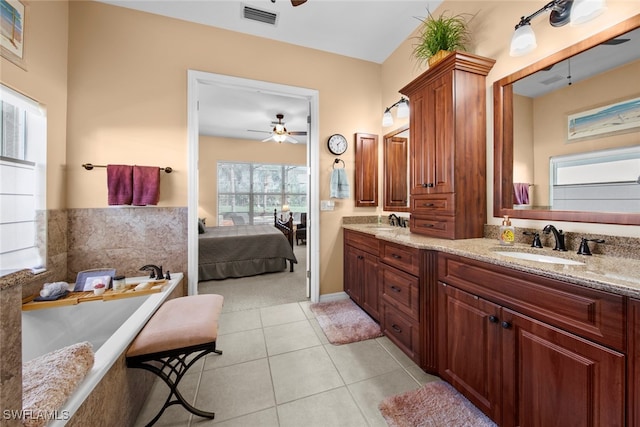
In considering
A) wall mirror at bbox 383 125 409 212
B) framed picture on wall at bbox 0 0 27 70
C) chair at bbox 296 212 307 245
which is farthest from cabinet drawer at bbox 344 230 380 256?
chair at bbox 296 212 307 245

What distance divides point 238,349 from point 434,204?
6.55 ft

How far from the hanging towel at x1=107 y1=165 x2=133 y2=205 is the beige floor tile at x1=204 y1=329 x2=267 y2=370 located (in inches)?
60.9

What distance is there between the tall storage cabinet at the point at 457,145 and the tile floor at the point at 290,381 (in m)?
1.09

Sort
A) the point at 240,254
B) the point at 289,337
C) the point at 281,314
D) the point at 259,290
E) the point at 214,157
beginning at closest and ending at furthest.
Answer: the point at 289,337 < the point at 281,314 < the point at 259,290 < the point at 240,254 < the point at 214,157

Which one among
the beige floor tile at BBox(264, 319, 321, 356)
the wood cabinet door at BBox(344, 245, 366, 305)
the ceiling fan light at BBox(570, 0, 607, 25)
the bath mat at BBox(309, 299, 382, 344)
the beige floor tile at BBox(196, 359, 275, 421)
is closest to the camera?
the ceiling fan light at BBox(570, 0, 607, 25)

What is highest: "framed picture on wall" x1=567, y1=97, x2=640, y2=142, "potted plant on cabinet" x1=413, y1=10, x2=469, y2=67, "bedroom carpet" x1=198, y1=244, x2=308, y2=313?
"potted plant on cabinet" x1=413, y1=10, x2=469, y2=67

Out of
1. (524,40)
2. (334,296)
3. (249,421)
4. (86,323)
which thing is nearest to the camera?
(249,421)

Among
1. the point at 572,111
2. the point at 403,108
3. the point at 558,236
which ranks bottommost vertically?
the point at 558,236

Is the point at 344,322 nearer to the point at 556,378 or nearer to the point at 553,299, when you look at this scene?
the point at 556,378

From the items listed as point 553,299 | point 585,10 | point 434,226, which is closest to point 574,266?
point 553,299

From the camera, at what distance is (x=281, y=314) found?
8.34 ft

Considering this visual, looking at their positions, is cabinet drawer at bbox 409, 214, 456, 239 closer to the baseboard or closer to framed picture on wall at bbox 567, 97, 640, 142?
framed picture on wall at bbox 567, 97, 640, 142

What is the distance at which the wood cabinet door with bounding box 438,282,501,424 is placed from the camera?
1.18 meters

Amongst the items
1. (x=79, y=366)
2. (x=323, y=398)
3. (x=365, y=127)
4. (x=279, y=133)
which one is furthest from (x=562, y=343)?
(x=279, y=133)
